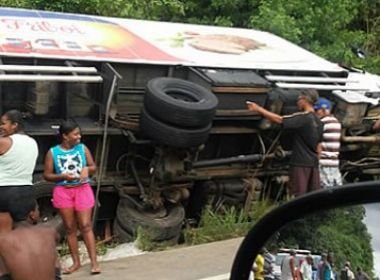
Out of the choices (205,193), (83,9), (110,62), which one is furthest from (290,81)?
(83,9)

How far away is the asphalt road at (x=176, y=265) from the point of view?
6738 mm

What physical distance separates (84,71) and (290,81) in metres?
2.66

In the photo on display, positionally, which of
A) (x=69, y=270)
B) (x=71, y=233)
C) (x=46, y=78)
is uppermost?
(x=46, y=78)

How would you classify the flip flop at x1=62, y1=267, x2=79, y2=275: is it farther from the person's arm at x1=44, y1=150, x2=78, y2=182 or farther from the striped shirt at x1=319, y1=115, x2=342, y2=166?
the striped shirt at x1=319, y1=115, x2=342, y2=166

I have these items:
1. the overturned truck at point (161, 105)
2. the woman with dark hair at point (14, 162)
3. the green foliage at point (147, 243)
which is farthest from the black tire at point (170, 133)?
the woman with dark hair at point (14, 162)

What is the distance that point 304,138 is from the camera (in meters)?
8.27

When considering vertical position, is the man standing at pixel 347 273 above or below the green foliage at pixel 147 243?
above

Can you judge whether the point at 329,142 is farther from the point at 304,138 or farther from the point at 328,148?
the point at 304,138

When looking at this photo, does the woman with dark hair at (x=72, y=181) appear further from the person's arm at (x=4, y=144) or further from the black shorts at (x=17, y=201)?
the person's arm at (x=4, y=144)

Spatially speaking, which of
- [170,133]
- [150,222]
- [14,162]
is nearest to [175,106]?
[170,133]

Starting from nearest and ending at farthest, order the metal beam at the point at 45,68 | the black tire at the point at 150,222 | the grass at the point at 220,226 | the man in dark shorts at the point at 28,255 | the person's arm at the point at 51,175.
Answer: the man in dark shorts at the point at 28,255, the person's arm at the point at 51,175, the metal beam at the point at 45,68, the black tire at the point at 150,222, the grass at the point at 220,226

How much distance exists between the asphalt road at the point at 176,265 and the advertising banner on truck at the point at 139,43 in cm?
210

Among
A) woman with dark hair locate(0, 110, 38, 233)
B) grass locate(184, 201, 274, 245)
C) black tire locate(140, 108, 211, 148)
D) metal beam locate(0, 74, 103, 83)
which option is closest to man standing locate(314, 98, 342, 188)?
grass locate(184, 201, 274, 245)

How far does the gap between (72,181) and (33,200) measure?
55 cm
